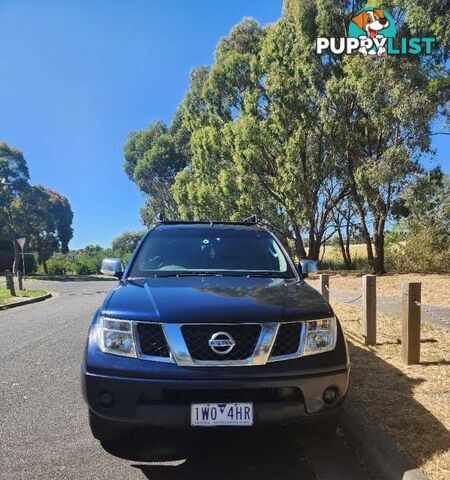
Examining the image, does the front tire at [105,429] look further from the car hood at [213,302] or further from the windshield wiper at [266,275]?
the windshield wiper at [266,275]

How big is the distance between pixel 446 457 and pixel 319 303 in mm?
1290

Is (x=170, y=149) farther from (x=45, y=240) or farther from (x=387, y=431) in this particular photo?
(x=387, y=431)

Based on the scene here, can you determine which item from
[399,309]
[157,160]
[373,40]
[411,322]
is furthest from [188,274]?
[157,160]

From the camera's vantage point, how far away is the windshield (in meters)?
4.69

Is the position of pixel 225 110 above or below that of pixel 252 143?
above

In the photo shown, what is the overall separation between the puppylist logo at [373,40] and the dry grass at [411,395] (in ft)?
34.7

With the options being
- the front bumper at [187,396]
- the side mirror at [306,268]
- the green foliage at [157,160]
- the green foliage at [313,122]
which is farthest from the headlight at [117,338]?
the green foliage at [157,160]

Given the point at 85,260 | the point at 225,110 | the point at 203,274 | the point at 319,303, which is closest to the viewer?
the point at 319,303

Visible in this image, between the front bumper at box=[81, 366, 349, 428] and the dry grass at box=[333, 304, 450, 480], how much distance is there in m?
0.83

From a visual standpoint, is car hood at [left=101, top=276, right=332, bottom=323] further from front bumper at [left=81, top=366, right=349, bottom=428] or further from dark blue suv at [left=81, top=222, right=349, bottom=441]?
front bumper at [left=81, top=366, right=349, bottom=428]

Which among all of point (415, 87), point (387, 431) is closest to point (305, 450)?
point (387, 431)

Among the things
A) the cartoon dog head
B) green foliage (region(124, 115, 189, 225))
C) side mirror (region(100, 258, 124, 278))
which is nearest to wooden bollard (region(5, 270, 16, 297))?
side mirror (region(100, 258, 124, 278))

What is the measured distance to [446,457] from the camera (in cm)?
329

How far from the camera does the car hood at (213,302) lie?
11.0 feet
